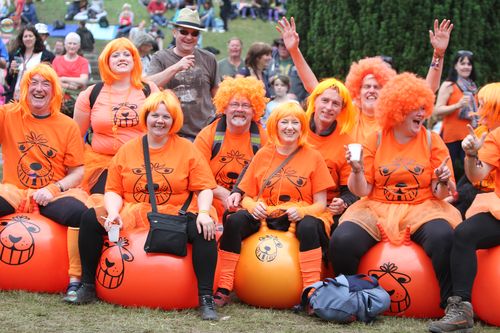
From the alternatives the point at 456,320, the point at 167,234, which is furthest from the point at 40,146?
the point at 456,320

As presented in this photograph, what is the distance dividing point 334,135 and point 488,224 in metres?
1.61

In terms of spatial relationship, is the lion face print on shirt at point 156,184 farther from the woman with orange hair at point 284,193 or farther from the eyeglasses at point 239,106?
the eyeglasses at point 239,106

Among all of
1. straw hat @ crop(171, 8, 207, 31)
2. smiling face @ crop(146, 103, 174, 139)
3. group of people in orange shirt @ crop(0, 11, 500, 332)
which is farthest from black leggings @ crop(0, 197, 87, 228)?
straw hat @ crop(171, 8, 207, 31)

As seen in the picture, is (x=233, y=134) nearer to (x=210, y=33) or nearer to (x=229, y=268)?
(x=229, y=268)

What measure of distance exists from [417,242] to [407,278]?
0.29 m

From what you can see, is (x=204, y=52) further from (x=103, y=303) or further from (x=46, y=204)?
(x=103, y=303)

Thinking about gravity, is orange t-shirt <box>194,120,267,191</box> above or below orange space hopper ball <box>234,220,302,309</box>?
above

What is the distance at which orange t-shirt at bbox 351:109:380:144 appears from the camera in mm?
7055

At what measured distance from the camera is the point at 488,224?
19.0 feet

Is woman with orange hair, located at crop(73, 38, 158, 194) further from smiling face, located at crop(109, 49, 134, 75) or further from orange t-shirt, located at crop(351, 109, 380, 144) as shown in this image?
orange t-shirt, located at crop(351, 109, 380, 144)

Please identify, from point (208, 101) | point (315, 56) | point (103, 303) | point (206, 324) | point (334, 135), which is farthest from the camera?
point (315, 56)

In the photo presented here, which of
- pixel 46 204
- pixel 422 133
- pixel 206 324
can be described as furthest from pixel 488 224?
pixel 46 204

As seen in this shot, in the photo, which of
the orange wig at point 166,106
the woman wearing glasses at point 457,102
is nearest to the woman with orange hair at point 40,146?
the orange wig at point 166,106

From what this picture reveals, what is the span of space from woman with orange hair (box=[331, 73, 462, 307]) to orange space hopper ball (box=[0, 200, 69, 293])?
212 centimetres
